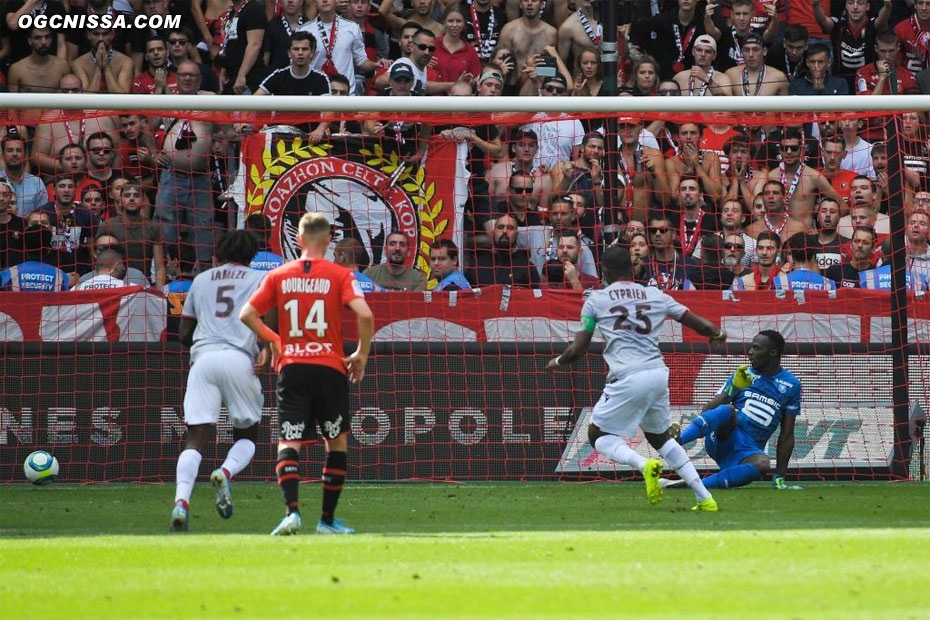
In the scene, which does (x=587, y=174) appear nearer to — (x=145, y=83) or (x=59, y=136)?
(x=145, y=83)

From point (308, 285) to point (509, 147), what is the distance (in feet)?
21.4

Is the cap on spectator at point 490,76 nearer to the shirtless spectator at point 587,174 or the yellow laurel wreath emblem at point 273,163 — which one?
the shirtless spectator at point 587,174

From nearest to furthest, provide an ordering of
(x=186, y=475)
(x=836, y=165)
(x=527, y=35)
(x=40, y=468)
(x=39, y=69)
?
1. (x=186, y=475)
2. (x=40, y=468)
3. (x=836, y=165)
4. (x=39, y=69)
5. (x=527, y=35)

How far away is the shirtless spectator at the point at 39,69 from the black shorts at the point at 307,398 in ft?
28.7

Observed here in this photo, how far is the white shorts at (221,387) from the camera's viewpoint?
9484 millimetres

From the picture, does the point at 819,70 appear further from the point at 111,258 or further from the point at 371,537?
the point at 371,537

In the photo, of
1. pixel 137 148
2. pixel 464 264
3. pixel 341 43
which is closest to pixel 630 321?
pixel 464 264

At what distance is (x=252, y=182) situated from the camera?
14.2 metres

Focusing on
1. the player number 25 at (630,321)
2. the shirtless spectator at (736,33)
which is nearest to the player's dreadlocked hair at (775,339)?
the player number 25 at (630,321)

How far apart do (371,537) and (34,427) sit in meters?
5.73

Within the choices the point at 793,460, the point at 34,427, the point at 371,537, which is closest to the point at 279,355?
the point at 371,537

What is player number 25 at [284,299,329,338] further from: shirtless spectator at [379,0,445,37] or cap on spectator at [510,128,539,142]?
shirtless spectator at [379,0,445,37]

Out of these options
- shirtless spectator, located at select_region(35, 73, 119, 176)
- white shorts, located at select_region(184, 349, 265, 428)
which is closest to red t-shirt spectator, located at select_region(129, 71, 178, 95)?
shirtless spectator, located at select_region(35, 73, 119, 176)

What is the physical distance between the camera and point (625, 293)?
402 inches
